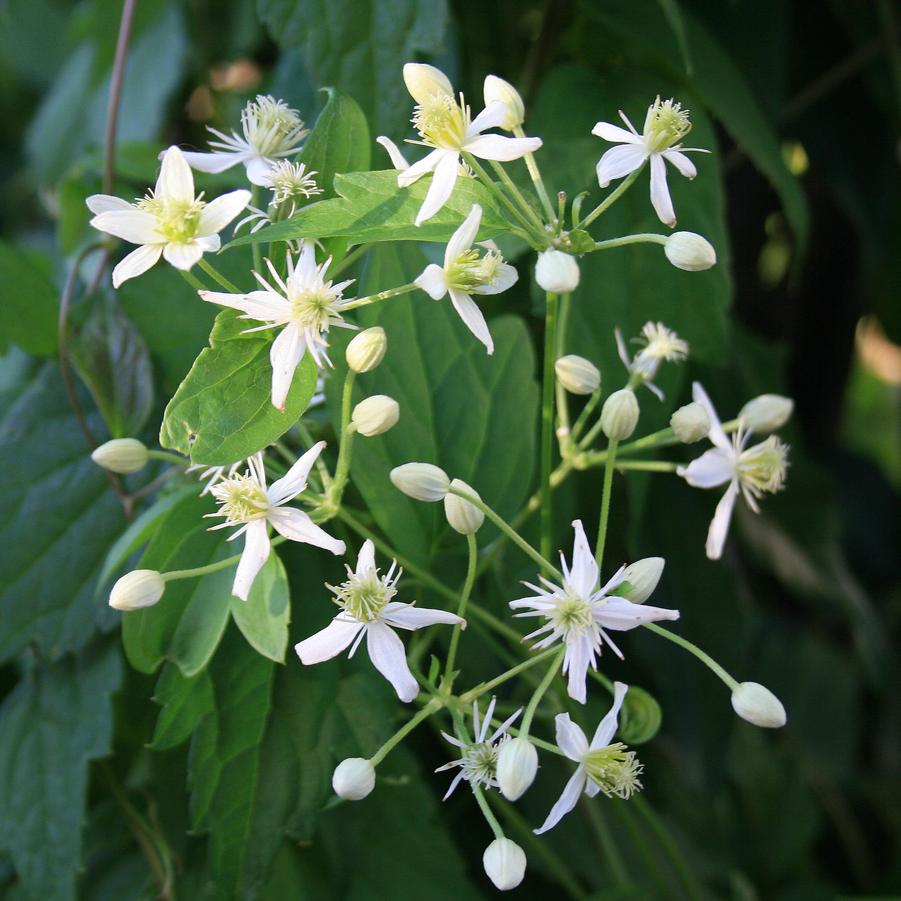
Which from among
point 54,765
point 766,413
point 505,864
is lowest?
point 54,765

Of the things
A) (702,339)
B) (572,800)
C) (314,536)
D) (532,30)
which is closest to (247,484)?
(314,536)

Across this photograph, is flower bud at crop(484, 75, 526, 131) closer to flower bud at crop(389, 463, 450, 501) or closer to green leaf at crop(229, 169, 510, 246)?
green leaf at crop(229, 169, 510, 246)

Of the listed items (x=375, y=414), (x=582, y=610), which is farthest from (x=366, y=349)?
(x=582, y=610)

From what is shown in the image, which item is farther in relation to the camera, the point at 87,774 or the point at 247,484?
the point at 87,774

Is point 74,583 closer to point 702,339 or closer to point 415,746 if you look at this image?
point 415,746

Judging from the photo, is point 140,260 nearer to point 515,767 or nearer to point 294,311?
point 294,311

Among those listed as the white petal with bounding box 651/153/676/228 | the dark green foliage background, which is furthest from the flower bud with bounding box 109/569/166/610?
the white petal with bounding box 651/153/676/228
